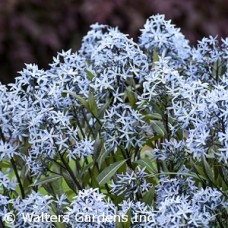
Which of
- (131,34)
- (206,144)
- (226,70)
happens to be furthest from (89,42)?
(131,34)

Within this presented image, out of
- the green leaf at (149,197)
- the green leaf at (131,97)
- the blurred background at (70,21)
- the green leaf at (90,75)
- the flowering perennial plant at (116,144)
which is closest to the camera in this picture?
the flowering perennial plant at (116,144)

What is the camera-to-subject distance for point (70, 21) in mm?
9242

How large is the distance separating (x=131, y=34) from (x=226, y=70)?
18.4 feet

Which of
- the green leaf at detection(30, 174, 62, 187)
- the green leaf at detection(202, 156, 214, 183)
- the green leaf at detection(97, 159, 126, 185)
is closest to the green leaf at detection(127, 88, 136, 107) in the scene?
the green leaf at detection(97, 159, 126, 185)

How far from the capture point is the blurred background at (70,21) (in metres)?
9.06

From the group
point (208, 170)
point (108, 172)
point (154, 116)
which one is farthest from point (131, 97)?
point (208, 170)

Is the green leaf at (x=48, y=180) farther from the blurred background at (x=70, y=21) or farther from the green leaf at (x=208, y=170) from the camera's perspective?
the blurred background at (x=70, y=21)

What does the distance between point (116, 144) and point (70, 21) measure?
253 inches

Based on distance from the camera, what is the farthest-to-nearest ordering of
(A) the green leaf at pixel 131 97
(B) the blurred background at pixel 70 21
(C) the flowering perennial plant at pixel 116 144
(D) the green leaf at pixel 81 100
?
1. (B) the blurred background at pixel 70 21
2. (A) the green leaf at pixel 131 97
3. (D) the green leaf at pixel 81 100
4. (C) the flowering perennial plant at pixel 116 144

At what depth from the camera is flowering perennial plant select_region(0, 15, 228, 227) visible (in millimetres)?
2668

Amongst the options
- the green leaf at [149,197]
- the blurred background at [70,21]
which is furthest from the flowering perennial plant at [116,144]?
the blurred background at [70,21]

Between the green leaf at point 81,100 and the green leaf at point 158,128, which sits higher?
the green leaf at point 81,100

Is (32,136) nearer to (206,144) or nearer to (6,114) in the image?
(6,114)
